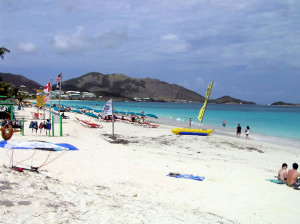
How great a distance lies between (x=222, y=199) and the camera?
7.01 meters

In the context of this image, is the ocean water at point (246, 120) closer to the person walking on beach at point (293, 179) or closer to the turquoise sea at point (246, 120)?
the turquoise sea at point (246, 120)

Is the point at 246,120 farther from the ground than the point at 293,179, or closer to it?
closer to it

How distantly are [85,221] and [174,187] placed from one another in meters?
3.35

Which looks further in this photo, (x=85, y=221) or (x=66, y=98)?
(x=66, y=98)

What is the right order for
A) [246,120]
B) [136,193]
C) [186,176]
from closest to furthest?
1. [136,193]
2. [186,176]
3. [246,120]

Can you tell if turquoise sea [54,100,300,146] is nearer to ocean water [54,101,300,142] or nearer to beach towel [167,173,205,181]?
ocean water [54,101,300,142]

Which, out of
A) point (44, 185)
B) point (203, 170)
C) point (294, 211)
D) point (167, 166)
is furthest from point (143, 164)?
point (294, 211)

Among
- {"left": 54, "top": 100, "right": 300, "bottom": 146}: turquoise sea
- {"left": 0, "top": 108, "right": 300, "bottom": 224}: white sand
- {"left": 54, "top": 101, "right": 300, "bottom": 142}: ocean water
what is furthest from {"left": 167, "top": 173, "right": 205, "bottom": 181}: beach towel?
{"left": 54, "top": 100, "right": 300, "bottom": 146}: turquoise sea

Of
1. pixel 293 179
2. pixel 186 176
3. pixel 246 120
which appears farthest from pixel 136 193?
pixel 246 120

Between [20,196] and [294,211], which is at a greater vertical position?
[20,196]

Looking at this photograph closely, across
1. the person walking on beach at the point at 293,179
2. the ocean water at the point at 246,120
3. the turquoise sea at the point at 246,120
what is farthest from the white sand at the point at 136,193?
the turquoise sea at the point at 246,120

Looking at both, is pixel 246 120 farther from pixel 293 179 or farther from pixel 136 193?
pixel 136 193

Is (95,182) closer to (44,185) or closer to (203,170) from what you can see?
(44,185)

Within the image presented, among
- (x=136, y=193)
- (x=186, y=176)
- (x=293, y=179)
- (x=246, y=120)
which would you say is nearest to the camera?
(x=136, y=193)
